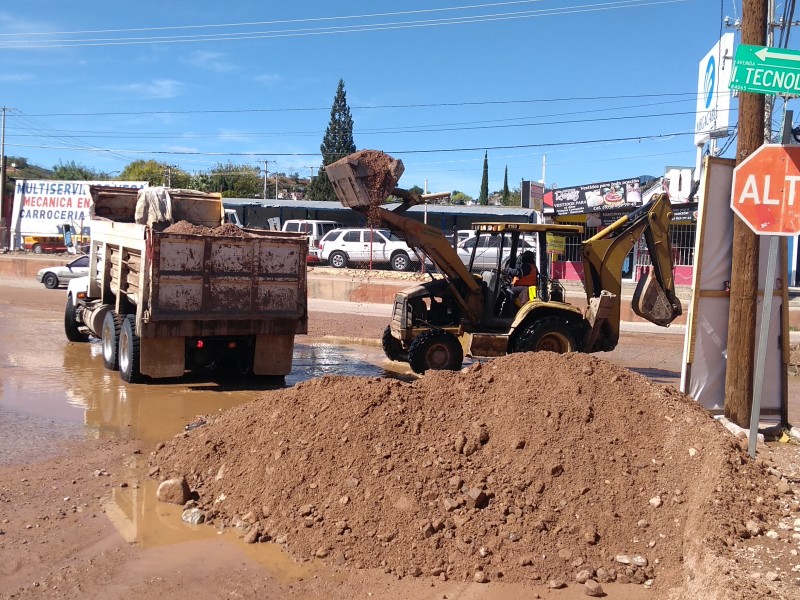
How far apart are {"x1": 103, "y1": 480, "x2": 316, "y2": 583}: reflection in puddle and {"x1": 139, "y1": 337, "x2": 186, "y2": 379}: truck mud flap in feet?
13.2

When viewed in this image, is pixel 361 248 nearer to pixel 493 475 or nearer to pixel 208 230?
pixel 208 230

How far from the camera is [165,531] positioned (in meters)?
5.73

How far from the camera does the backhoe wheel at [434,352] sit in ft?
37.8

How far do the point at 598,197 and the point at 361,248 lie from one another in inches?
418

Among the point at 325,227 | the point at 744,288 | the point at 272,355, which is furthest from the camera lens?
the point at 325,227

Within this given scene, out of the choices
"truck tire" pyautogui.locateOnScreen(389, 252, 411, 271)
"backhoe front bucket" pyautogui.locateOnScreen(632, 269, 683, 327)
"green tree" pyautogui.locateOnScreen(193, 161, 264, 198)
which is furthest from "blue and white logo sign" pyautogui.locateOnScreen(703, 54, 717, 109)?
"green tree" pyautogui.locateOnScreen(193, 161, 264, 198)

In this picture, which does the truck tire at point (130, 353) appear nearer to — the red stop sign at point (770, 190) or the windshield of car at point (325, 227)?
the red stop sign at point (770, 190)

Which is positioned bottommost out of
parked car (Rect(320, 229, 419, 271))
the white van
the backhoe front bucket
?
the backhoe front bucket

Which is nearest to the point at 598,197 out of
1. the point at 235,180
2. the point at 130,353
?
the point at 130,353

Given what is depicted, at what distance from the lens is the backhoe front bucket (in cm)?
1180

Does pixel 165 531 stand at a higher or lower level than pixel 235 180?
lower

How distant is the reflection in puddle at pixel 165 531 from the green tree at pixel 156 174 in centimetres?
5913

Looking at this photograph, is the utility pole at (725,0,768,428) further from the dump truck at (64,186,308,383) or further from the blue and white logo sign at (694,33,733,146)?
the blue and white logo sign at (694,33,733,146)

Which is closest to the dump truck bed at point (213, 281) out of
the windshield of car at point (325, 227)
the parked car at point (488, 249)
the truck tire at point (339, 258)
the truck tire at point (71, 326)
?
the parked car at point (488, 249)
